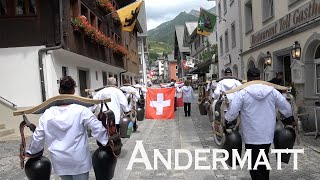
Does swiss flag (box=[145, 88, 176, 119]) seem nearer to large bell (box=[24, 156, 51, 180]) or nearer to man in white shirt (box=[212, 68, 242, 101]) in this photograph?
man in white shirt (box=[212, 68, 242, 101])

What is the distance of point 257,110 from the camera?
4898 mm

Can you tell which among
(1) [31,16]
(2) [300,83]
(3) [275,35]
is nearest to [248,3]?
(3) [275,35]

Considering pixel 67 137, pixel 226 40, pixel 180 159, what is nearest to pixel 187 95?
pixel 180 159

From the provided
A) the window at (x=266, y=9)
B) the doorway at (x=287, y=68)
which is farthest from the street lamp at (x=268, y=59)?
the window at (x=266, y=9)

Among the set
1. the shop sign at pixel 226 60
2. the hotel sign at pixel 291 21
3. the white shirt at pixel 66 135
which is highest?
the hotel sign at pixel 291 21

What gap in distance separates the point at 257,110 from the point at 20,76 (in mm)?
11098

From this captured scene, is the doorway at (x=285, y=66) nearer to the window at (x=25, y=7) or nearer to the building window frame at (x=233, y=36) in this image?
the building window frame at (x=233, y=36)

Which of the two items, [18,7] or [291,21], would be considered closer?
[18,7]

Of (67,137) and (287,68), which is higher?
(287,68)

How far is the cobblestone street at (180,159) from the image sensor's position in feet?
21.7

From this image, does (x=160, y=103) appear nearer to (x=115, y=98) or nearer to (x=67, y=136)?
(x=115, y=98)

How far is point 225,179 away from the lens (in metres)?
6.33

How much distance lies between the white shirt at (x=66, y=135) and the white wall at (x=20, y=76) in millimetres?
10476

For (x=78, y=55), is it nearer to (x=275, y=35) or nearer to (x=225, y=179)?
(x=275, y=35)
